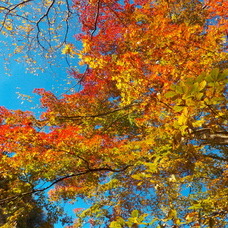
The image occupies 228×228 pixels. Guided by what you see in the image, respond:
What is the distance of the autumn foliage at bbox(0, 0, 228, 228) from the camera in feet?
4.93

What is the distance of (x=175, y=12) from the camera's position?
1040cm

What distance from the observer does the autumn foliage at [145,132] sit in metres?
1.50

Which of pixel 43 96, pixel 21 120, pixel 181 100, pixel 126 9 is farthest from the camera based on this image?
pixel 126 9

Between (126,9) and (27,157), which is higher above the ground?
(126,9)

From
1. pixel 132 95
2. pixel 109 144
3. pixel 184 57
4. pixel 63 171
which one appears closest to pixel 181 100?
pixel 132 95

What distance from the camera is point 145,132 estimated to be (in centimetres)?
766

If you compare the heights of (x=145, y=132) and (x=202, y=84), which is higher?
(x=145, y=132)

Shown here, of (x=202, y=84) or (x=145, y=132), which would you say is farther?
(x=145, y=132)

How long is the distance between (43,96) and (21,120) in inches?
127

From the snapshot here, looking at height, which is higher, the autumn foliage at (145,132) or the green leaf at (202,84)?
the autumn foliage at (145,132)

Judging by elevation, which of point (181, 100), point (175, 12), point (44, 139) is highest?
point (175, 12)

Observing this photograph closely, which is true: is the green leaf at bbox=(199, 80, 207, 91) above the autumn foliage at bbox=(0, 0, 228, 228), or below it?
below

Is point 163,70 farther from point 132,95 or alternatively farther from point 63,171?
point 63,171

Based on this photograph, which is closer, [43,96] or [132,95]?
[132,95]
